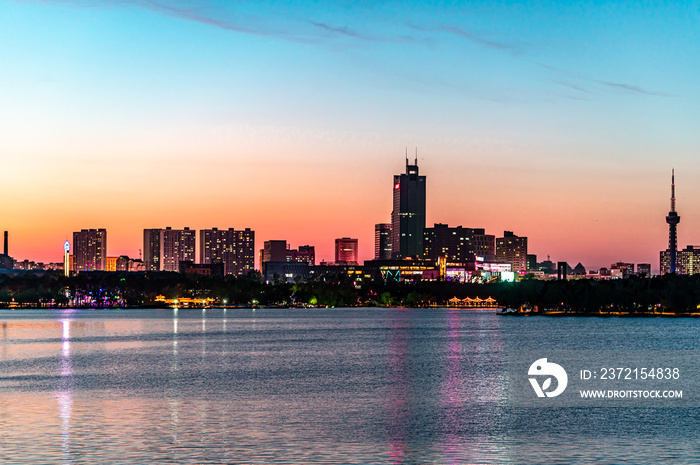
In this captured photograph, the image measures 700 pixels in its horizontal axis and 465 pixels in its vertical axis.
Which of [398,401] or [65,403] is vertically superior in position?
[65,403]

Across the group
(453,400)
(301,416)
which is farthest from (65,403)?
(453,400)

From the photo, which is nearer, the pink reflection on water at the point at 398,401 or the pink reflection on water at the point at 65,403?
the pink reflection on water at the point at 398,401

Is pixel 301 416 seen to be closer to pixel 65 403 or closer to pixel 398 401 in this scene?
pixel 398 401

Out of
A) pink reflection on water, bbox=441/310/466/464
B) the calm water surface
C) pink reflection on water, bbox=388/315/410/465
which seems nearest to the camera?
the calm water surface

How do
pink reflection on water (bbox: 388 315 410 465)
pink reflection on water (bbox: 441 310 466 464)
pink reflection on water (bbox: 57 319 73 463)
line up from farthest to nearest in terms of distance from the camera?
pink reflection on water (bbox: 57 319 73 463) < pink reflection on water (bbox: 441 310 466 464) < pink reflection on water (bbox: 388 315 410 465)

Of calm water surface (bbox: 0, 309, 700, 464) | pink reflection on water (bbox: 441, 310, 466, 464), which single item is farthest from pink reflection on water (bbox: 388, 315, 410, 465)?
pink reflection on water (bbox: 441, 310, 466, 464)

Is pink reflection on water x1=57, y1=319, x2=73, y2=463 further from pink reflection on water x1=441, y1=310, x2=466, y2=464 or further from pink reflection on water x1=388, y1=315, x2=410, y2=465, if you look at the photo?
pink reflection on water x1=441, y1=310, x2=466, y2=464

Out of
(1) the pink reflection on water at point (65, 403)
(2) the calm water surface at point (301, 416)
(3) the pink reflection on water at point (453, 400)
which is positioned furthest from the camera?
(1) the pink reflection on water at point (65, 403)

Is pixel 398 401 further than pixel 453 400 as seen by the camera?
No

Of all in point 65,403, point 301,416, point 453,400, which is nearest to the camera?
point 301,416

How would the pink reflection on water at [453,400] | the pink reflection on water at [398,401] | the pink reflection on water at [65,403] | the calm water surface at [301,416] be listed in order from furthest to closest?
the pink reflection on water at [65,403]
the pink reflection on water at [453,400]
the pink reflection on water at [398,401]
the calm water surface at [301,416]

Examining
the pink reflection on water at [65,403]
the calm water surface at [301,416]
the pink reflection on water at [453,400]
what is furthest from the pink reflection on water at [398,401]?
the pink reflection on water at [65,403]

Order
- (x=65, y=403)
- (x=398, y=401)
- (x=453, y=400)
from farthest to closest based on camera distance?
1. (x=453, y=400)
2. (x=398, y=401)
3. (x=65, y=403)

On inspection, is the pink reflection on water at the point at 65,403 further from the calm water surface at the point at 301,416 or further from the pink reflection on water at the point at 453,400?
the pink reflection on water at the point at 453,400
